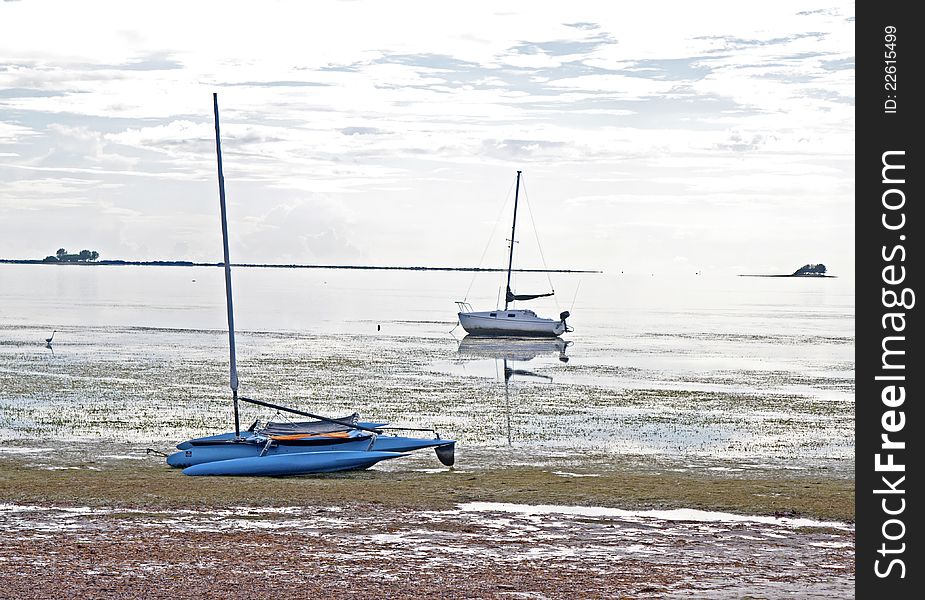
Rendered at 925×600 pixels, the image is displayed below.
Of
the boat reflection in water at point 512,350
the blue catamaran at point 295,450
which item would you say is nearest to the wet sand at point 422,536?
the blue catamaran at point 295,450

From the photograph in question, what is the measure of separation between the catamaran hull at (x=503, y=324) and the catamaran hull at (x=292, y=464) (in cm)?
5227

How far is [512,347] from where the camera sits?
6800 cm

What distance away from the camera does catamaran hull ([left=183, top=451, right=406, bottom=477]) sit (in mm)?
21969

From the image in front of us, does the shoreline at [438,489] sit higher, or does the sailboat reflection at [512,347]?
the shoreline at [438,489]

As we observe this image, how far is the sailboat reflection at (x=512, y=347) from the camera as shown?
59.7m

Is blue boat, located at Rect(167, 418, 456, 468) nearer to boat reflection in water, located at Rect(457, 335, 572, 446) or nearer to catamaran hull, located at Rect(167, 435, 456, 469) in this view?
catamaran hull, located at Rect(167, 435, 456, 469)

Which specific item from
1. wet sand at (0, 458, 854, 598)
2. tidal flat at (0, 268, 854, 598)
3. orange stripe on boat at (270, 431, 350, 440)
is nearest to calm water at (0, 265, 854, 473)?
tidal flat at (0, 268, 854, 598)

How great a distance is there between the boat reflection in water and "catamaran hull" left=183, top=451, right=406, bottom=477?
64.0 ft

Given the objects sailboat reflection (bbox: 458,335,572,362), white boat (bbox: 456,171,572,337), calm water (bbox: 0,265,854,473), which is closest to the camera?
calm water (bbox: 0,265,854,473)

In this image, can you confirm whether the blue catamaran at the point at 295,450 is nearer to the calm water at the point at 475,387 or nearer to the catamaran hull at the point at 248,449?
the catamaran hull at the point at 248,449

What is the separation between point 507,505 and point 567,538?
8.68ft

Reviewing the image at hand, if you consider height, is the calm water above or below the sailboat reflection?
above

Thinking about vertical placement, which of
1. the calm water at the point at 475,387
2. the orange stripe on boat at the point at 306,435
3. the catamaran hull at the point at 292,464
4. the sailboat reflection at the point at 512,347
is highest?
the orange stripe on boat at the point at 306,435
